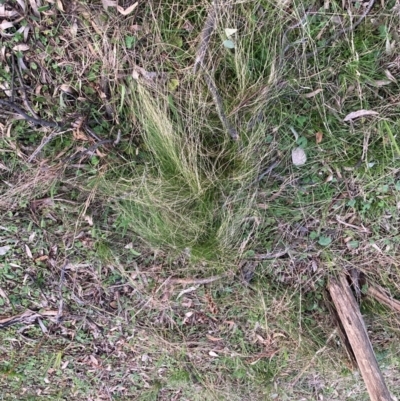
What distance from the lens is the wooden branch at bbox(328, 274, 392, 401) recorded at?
5.98 feet

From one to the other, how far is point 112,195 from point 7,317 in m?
0.96

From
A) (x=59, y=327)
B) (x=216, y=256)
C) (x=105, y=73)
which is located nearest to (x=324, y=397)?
(x=216, y=256)

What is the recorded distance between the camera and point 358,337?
187 centimetres

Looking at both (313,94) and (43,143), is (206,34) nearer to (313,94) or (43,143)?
(313,94)

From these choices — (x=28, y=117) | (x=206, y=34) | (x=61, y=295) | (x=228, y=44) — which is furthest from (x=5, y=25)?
(x=61, y=295)

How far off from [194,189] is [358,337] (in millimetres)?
1094

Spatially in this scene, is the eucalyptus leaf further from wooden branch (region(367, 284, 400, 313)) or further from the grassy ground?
wooden branch (region(367, 284, 400, 313))

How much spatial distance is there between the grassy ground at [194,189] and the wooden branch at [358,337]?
0.10m

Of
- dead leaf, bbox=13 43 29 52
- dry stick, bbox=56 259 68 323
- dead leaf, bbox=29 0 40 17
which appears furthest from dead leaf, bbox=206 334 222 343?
dead leaf, bbox=29 0 40 17

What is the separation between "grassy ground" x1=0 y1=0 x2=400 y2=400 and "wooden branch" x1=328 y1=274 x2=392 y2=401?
10 cm

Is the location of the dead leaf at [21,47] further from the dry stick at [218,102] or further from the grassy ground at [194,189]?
the dry stick at [218,102]

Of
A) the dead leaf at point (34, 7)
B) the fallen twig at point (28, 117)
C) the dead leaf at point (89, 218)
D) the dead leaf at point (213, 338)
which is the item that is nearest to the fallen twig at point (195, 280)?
the dead leaf at point (213, 338)

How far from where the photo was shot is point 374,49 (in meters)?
1.77

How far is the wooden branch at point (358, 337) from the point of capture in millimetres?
1824
